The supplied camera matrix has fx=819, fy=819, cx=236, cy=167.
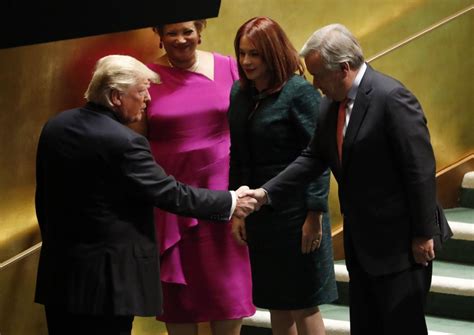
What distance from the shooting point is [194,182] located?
12.1 feet

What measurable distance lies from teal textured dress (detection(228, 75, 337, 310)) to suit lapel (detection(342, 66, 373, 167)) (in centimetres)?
61

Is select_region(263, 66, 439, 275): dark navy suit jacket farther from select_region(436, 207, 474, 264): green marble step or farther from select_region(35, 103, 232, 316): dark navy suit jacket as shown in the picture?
select_region(436, 207, 474, 264): green marble step

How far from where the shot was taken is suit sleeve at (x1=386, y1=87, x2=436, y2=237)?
2590 millimetres

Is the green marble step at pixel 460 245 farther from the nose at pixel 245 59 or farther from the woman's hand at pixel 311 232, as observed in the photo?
the nose at pixel 245 59

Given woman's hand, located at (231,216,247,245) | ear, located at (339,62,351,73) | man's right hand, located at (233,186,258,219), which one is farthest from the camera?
woman's hand, located at (231,216,247,245)

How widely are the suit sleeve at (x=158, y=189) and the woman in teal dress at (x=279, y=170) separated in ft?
1.62

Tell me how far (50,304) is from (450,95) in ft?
11.7

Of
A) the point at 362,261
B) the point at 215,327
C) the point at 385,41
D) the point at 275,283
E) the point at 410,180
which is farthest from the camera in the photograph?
the point at 385,41

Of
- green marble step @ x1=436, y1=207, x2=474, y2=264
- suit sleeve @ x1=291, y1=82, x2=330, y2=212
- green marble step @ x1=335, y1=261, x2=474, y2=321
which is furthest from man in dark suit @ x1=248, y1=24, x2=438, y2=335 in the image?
green marble step @ x1=436, y1=207, x2=474, y2=264

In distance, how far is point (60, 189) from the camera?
263 centimetres

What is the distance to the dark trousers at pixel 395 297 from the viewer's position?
9.12ft

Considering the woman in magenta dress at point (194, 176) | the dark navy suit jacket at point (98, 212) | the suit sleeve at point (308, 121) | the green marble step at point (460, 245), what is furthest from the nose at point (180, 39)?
the green marble step at point (460, 245)

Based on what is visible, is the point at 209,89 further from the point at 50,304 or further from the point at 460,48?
the point at 460,48

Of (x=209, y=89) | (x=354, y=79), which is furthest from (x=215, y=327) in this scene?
(x=354, y=79)
